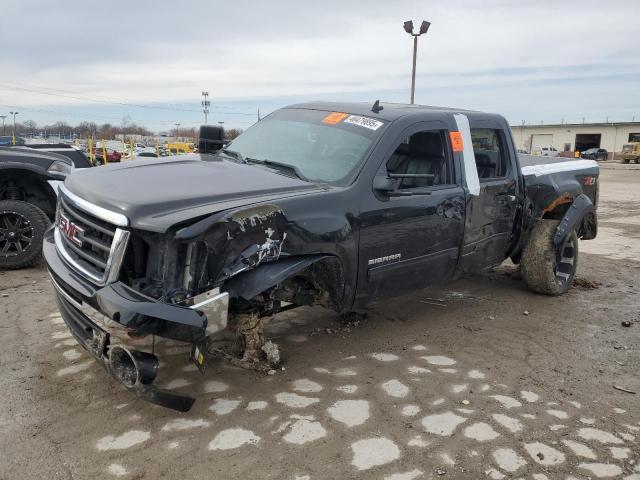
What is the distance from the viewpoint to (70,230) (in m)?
3.40

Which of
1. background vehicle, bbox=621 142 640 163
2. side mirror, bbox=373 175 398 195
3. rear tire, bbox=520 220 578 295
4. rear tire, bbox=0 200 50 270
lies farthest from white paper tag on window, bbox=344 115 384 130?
background vehicle, bbox=621 142 640 163

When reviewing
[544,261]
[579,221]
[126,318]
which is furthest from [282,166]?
[579,221]

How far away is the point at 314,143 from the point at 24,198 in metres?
4.25

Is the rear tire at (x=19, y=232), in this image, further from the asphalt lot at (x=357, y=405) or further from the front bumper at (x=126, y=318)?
the front bumper at (x=126, y=318)

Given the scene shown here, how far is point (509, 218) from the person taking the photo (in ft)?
16.8

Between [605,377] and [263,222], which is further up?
[263,222]

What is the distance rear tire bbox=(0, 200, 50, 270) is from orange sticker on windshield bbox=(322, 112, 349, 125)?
3.75 meters

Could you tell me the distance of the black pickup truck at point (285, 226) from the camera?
2.86 metres

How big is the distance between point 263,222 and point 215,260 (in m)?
0.35

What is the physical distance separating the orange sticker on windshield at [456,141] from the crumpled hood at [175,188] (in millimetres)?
1508

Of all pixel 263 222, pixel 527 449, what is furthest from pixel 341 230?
pixel 527 449

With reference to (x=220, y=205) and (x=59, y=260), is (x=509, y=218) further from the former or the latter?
(x=59, y=260)

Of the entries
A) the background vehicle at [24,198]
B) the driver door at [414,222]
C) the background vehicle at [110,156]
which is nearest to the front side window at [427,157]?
the driver door at [414,222]

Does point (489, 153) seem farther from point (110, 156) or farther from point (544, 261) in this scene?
point (110, 156)
